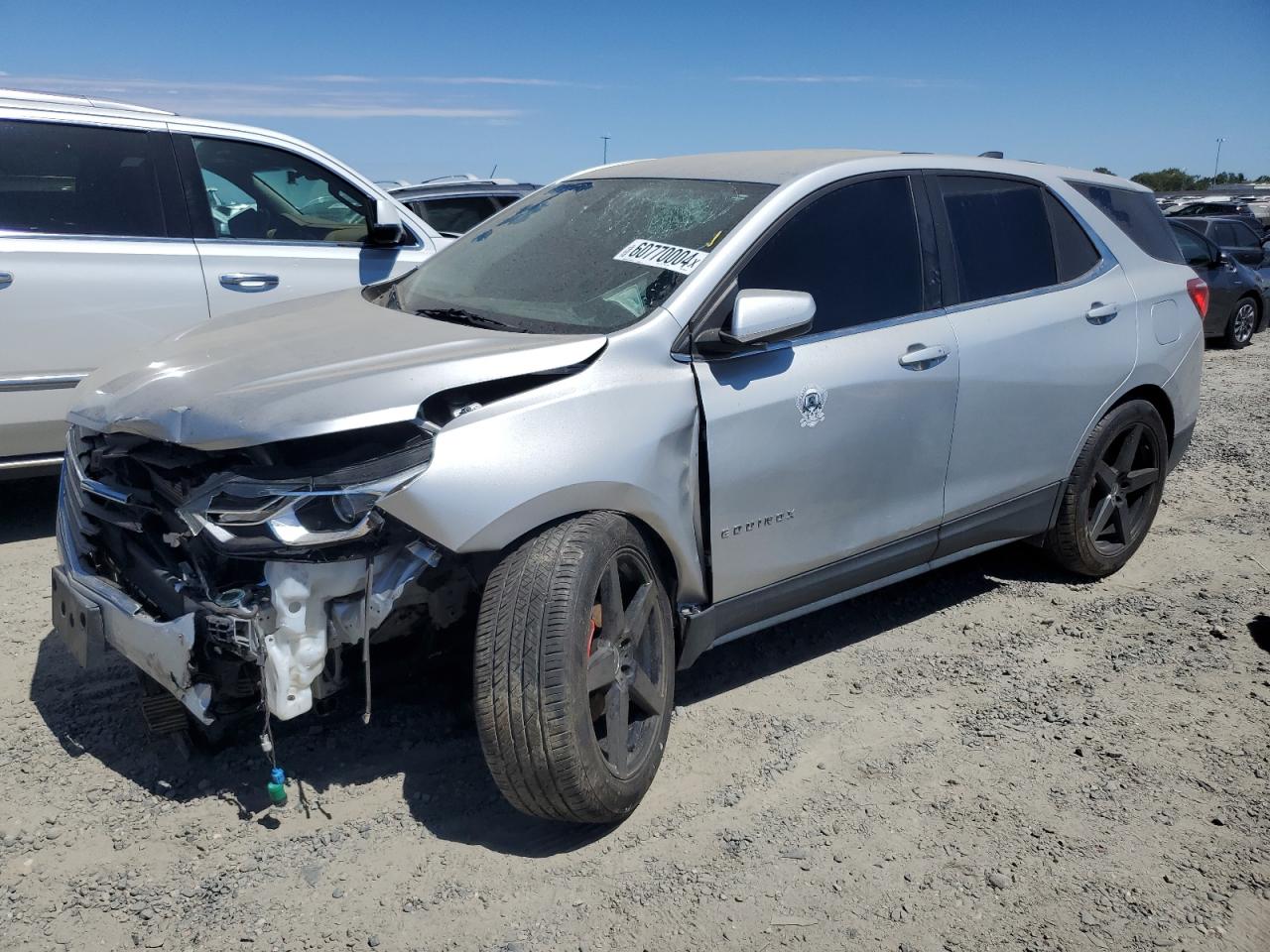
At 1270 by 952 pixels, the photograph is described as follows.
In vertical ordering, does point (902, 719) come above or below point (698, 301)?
below

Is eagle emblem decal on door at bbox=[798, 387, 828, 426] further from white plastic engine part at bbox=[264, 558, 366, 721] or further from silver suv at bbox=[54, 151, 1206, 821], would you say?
white plastic engine part at bbox=[264, 558, 366, 721]

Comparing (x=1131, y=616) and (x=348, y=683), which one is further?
(x=1131, y=616)

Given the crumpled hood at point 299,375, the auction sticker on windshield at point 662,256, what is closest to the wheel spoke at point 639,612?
the crumpled hood at point 299,375

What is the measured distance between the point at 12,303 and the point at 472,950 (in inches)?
145

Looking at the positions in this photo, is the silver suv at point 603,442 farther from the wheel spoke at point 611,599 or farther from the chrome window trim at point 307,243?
the chrome window trim at point 307,243

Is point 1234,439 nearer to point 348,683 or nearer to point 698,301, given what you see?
point 698,301

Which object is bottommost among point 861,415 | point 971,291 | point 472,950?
point 472,950

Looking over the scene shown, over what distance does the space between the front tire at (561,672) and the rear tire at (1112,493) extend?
2.34m

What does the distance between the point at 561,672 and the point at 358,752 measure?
996 mm

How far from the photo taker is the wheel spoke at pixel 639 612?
2.98 meters

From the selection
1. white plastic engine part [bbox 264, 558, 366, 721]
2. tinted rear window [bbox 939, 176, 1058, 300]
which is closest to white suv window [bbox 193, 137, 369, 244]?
tinted rear window [bbox 939, 176, 1058, 300]

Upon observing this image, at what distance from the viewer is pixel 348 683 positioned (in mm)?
2953

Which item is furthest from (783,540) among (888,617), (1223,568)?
(1223,568)

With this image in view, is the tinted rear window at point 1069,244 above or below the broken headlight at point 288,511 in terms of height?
above
